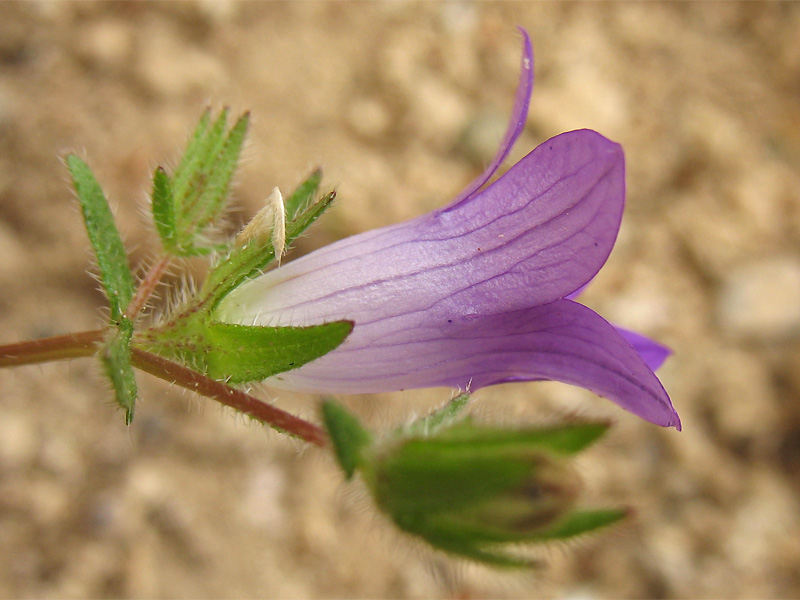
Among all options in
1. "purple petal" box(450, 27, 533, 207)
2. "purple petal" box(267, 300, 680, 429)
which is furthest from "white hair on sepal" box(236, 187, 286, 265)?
"purple petal" box(450, 27, 533, 207)

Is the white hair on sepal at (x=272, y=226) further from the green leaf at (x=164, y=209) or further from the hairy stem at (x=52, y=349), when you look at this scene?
the hairy stem at (x=52, y=349)

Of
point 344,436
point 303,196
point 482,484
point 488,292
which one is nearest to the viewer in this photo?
point 482,484

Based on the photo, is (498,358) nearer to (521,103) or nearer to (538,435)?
(538,435)

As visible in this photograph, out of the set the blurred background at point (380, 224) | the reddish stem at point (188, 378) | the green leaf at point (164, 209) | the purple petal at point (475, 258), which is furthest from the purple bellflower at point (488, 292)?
the blurred background at point (380, 224)

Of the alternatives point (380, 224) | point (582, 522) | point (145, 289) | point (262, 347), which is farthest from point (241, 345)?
point (380, 224)

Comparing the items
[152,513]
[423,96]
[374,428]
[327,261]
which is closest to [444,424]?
[374,428]

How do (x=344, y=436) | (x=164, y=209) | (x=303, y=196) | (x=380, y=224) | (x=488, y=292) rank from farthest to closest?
(x=380, y=224)
(x=303, y=196)
(x=164, y=209)
(x=488, y=292)
(x=344, y=436)

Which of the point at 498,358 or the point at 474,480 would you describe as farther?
the point at 498,358
